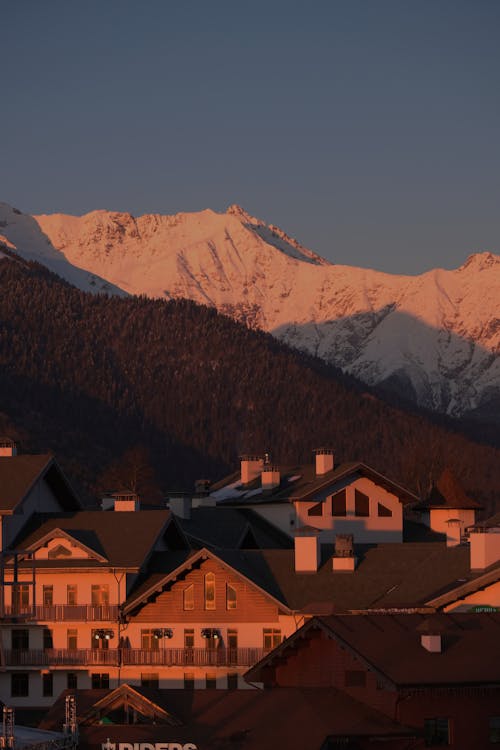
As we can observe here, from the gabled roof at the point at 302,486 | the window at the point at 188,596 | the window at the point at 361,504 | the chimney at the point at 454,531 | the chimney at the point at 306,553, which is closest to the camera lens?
the window at the point at 188,596

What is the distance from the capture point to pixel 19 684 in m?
99.1

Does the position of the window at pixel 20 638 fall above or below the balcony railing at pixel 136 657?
above

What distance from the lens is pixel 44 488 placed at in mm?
111000

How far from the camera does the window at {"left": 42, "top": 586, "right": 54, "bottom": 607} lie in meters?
101

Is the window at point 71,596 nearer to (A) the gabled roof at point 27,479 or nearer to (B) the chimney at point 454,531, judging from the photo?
(A) the gabled roof at point 27,479

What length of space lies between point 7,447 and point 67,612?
18990 millimetres

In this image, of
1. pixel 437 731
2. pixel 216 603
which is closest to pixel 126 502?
pixel 216 603

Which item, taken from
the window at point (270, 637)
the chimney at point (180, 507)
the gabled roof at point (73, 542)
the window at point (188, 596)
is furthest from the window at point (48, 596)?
the chimney at point (180, 507)

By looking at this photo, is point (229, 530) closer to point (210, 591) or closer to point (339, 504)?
point (339, 504)

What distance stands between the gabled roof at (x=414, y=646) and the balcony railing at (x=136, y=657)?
1960cm

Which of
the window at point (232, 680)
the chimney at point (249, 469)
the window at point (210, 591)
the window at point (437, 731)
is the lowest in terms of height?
the window at point (437, 731)

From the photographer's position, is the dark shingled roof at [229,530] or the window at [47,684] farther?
the dark shingled roof at [229,530]

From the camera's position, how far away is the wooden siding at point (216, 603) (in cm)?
9606

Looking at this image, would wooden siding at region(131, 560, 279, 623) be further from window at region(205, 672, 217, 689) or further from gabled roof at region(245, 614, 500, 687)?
gabled roof at region(245, 614, 500, 687)
